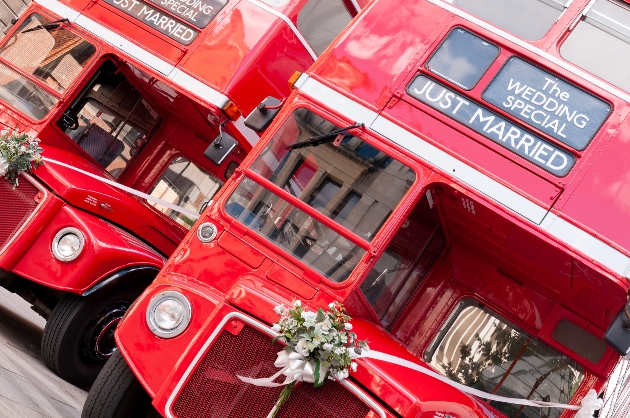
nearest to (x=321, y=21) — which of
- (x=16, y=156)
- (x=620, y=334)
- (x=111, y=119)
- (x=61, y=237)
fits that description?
(x=111, y=119)

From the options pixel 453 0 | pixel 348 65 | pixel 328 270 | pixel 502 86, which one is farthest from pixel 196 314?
pixel 453 0

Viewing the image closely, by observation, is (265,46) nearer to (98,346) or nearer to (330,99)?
(330,99)

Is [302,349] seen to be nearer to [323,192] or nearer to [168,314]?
[168,314]

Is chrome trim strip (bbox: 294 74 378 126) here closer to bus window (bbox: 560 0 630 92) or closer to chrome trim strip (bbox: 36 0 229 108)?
chrome trim strip (bbox: 36 0 229 108)

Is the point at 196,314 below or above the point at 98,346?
above

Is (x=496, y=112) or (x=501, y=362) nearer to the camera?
(x=496, y=112)

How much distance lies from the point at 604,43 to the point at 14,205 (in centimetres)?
415

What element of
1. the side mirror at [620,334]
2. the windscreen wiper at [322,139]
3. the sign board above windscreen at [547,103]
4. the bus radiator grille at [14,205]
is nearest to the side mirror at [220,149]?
the windscreen wiper at [322,139]

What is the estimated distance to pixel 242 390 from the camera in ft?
13.1

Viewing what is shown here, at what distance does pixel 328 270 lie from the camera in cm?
457

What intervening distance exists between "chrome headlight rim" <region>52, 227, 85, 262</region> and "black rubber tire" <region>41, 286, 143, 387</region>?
361 millimetres

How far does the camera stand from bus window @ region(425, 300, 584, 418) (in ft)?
18.5

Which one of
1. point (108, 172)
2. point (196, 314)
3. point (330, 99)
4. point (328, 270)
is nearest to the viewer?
point (196, 314)

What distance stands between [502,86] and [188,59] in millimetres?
2551
